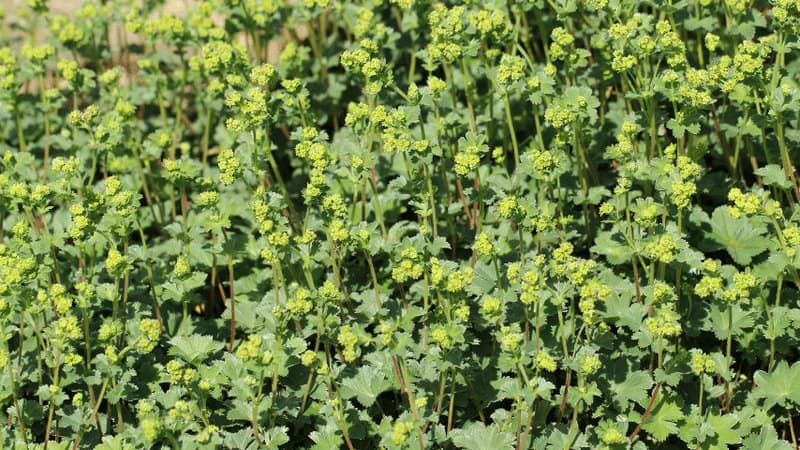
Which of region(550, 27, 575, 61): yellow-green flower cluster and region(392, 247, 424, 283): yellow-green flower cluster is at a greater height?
region(550, 27, 575, 61): yellow-green flower cluster

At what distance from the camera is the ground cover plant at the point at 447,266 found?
4.86 meters

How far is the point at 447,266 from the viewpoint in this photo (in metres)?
5.07

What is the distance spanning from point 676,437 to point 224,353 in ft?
8.12

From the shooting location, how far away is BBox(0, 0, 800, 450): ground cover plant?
191 inches

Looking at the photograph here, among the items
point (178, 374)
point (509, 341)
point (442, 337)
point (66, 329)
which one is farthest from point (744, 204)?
point (66, 329)

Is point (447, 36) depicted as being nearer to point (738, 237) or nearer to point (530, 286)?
point (530, 286)

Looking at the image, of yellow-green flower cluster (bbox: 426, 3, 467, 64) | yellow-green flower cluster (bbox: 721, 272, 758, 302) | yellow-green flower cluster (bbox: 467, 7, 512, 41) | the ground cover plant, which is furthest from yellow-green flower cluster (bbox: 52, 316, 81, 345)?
yellow-green flower cluster (bbox: 721, 272, 758, 302)

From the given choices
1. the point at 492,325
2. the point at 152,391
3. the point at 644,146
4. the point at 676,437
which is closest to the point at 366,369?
the point at 492,325

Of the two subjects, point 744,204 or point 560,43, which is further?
point 560,43

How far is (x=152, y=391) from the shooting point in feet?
17.4

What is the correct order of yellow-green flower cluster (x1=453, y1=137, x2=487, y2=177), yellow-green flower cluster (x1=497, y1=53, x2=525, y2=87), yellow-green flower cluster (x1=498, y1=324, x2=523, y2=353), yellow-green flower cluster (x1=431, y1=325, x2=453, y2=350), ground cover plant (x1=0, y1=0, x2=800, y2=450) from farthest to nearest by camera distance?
yellow-green flower cluster (x1=497, y1=53, x2=525, y2=87) < yellow-green flower cluster (x1=453, y1=137, x2=487, y2=177) < ground cover plant (x1=0, y1=0, x2=800, y2=450) < yellow-green flower cluster (x1=431, y1=325, x2=453, y2=350) < yellow-green flower cluster (x1=498, y1=324, x2=523, y2=353)

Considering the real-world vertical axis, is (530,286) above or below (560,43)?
below

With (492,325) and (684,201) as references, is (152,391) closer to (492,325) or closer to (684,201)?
(492,325)

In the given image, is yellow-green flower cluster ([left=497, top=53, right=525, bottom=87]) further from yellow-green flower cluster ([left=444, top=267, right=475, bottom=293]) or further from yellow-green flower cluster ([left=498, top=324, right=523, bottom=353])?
yellow-green flower cluster ([left=498, top=324, right=523, bottom=353])
